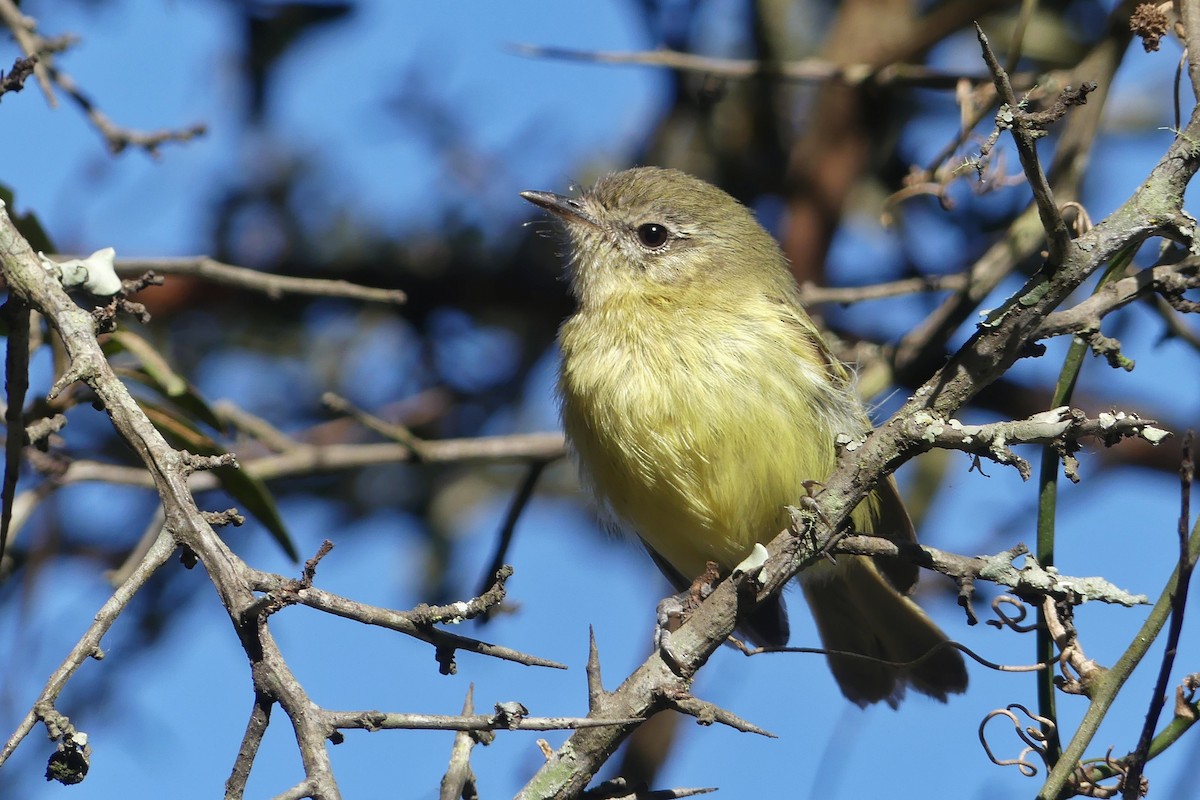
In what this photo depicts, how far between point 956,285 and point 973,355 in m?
2.08

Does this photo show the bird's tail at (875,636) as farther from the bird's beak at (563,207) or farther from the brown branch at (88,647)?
the brown branch at (88,647)

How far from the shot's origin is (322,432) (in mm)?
5625

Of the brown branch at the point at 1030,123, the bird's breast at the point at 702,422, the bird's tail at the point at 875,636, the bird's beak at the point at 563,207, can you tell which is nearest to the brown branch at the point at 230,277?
the bird's breast at the point at 702,422

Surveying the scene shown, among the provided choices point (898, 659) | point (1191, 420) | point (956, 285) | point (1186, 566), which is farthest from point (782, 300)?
point (1186, 566)

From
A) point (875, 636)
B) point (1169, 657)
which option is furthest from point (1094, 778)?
point (875, 636)

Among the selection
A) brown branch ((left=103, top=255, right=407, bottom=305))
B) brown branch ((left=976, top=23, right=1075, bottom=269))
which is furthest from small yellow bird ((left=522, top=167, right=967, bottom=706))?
brown branch ((left=976, top=23, right=1075, bottom=269))

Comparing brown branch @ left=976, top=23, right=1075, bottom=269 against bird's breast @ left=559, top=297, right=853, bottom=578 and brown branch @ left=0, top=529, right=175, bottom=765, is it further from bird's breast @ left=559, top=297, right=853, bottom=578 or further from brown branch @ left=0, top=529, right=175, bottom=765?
bird's breast @ left=559, top=297, right=853, bottom=578

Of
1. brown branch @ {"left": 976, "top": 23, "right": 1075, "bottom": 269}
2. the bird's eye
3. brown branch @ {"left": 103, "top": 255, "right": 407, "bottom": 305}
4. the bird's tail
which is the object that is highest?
the bird's eye

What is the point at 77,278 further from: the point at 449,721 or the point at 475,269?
the point at 475,269

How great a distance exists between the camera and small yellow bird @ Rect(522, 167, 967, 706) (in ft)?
13.2

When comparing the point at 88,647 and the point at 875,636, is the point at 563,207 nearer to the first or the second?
the point at 875,636

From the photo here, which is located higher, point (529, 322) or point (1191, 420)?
point (529, 322)

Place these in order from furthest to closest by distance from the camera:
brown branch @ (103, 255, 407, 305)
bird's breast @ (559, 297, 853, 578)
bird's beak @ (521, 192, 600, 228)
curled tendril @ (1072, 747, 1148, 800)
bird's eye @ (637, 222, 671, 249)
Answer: bird's beak @ (521, 192, 600, 228), bird's eye @ (637, 222, 671, 249), bird's breast @ (559, 297, 853, 578), brown branch @ (103, 255, 407, 305), curled tendril @ (1072, 747, 1148, 800)

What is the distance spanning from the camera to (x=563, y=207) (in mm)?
5016
